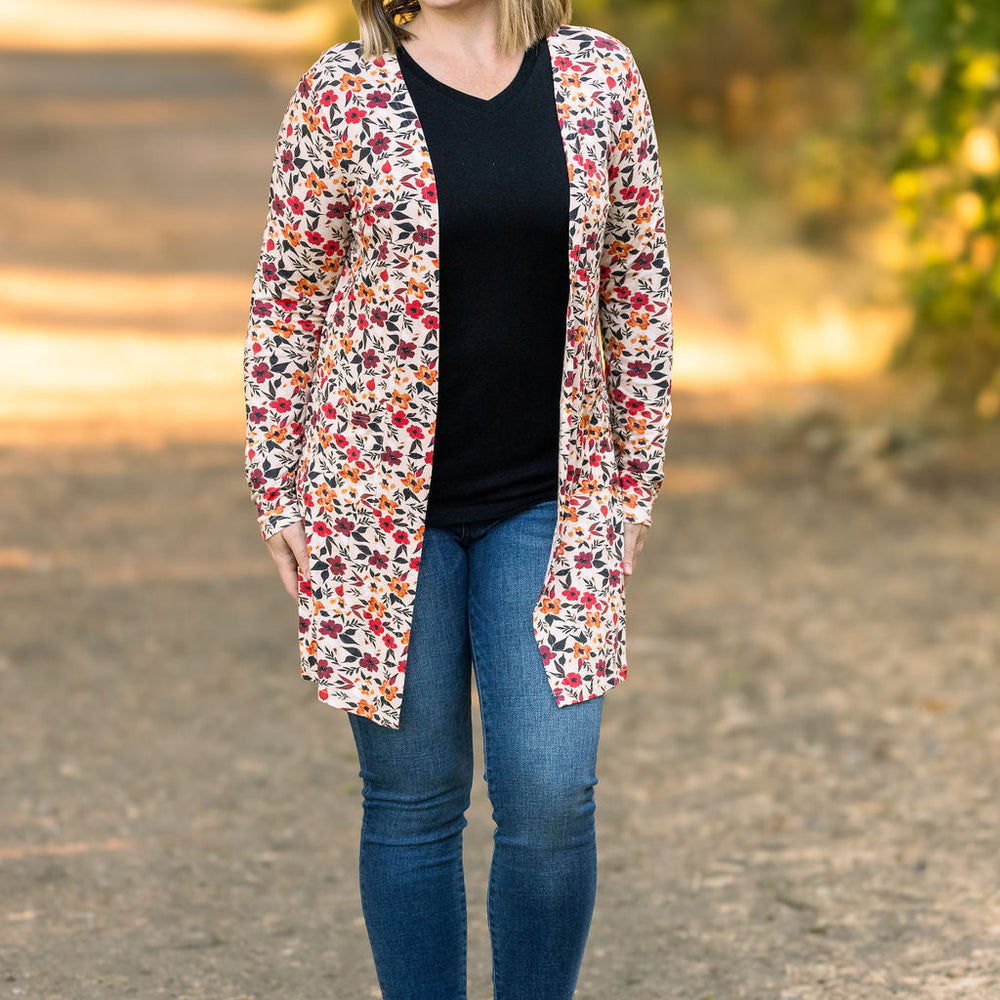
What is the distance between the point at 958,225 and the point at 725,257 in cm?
444

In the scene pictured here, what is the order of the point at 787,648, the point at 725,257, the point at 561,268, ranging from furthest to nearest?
the point at 725,257 < the point at 787,648 < the point at 561,268

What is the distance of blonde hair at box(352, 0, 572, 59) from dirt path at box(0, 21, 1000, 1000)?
Answer: 76.8 inches

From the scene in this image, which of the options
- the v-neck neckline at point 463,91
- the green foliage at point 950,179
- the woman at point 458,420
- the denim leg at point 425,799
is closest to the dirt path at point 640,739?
the green foliage at point 950,179

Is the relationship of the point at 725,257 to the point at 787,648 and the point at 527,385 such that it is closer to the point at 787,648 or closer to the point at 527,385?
the point at 787,648

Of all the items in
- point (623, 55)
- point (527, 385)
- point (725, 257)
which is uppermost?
point (623, 55)

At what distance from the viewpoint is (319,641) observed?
2.72 m

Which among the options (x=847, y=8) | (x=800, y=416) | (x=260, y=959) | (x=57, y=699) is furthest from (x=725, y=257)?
(x=260, y=959)

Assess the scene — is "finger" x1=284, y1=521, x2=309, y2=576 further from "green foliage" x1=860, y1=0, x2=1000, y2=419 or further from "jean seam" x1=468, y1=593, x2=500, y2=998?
"green foliage" x1=860, y1=0, x2=1000, y2=419

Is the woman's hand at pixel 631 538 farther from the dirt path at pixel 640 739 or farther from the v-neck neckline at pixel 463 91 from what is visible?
the dirt path at pixel 640 739

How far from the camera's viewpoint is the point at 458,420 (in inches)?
104

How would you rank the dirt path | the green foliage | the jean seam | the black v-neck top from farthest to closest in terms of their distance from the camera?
1. the green foliage
2. the dirt path
3. the jean seam
4. the black v-neck top

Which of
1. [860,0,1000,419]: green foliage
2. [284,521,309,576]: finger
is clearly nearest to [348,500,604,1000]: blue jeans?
[284,521,309,576]: finger

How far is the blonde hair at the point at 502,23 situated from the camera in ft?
8.52

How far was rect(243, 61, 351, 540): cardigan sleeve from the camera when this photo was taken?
258 centimetres
